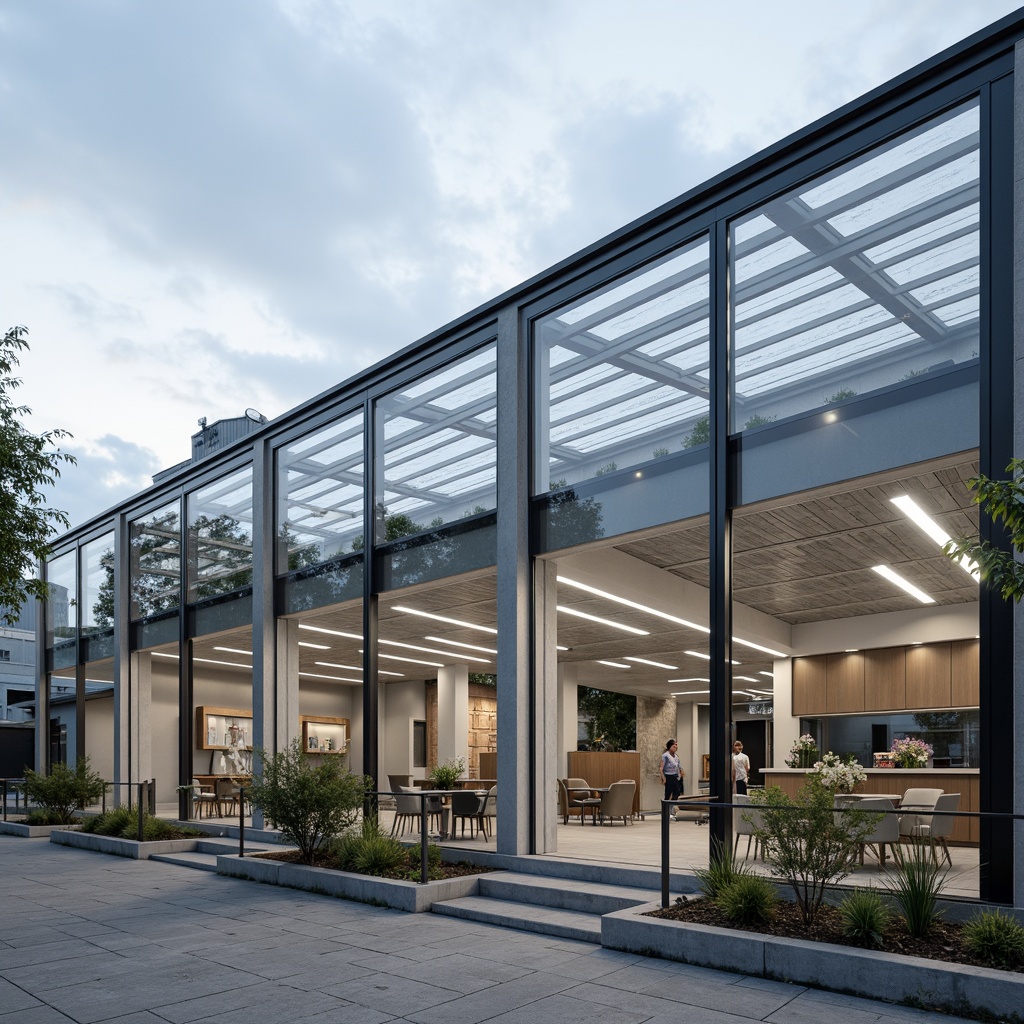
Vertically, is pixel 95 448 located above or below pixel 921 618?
above

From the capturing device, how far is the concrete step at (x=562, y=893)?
8.92 meters

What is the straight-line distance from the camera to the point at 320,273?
7756 cm

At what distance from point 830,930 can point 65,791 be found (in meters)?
16.2

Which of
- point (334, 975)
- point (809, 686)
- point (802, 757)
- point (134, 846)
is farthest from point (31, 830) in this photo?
point (809, 686)

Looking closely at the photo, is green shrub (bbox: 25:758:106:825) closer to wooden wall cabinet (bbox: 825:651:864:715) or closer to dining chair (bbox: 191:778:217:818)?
dining chair (bbox: 191:778:217:818)

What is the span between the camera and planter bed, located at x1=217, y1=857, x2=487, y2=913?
31.8 feet

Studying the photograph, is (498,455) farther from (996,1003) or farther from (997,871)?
(996,1003)

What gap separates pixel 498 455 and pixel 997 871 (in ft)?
22.1

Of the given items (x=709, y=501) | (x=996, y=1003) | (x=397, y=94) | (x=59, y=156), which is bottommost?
(x=996, y=1003)

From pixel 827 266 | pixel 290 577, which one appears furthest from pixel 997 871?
pixel 290 577

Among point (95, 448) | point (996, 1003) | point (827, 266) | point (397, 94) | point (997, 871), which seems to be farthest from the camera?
point (95, 448)

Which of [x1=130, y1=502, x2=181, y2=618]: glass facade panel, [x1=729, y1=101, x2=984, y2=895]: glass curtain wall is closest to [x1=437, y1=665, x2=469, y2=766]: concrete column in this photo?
[x1=130, y1=502, x2=181, y2=618]: glass facade panel

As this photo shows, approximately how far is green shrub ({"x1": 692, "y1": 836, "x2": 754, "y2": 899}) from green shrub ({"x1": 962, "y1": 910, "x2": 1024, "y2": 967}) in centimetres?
179

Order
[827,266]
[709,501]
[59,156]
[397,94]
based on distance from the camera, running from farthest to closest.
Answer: [397,94] → [59,156] → [709,501] → [827,266]
